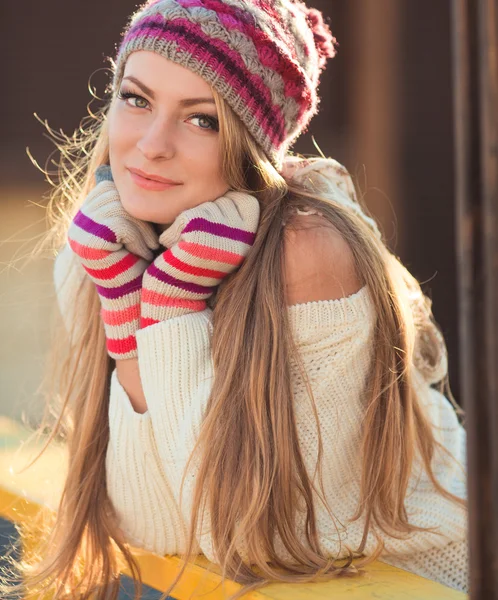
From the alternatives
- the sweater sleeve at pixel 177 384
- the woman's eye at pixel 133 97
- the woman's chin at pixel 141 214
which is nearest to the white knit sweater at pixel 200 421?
the sweater sleeve at pixel 177 384

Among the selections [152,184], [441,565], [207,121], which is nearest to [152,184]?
[152,184]

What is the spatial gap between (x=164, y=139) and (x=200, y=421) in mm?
541

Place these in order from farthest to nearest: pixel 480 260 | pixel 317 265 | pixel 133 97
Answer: pixel 133 97 < pixel 317 265 < pixel 480 260

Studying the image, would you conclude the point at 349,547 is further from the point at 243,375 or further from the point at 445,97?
the point at 445,97

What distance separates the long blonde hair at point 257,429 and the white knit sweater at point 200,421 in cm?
3

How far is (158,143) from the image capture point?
172cm

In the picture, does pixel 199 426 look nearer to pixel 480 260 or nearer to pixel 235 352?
pixel 235 352

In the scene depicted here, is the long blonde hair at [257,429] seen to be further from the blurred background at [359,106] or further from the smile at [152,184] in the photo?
the blurred background at [359,106]

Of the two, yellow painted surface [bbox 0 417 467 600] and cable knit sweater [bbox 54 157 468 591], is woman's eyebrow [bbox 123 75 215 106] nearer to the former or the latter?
cable knit sweater [bbox 54 157 468 591]

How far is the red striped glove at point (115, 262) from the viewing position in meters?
1.76

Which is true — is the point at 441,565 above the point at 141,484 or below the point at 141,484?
below

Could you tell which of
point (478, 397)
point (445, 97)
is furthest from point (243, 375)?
point (445, 97)

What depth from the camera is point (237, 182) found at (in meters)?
1.80

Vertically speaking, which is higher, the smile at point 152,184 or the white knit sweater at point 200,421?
the smile at point 152,184
